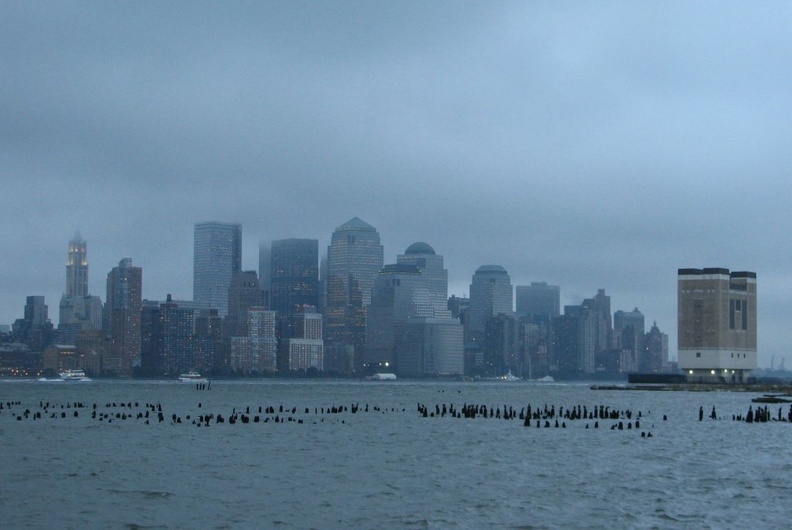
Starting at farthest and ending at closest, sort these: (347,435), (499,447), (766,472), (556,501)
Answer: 1. (347,435)
2. (499,447)
3. (766,472)
4. (556,501)

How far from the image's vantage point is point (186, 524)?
49344 millimetres

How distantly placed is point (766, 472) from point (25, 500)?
41297 mm

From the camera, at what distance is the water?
170 feet

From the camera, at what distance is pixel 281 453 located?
80.3 meters

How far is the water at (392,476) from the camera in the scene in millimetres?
51688

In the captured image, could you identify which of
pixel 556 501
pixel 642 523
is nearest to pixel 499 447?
pixel 556 501

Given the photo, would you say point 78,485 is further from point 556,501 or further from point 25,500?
point 556,501

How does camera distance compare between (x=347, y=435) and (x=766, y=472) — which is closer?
(x=766, y=472)

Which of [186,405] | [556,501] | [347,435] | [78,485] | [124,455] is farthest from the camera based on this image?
[186,405]

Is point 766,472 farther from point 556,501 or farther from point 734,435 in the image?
point 734,435

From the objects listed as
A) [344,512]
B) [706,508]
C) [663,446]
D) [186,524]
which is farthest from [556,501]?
[663,446]

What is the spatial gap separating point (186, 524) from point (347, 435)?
1939 inches

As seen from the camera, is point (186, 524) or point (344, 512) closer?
point (186, 524)

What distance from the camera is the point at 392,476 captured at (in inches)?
2657
